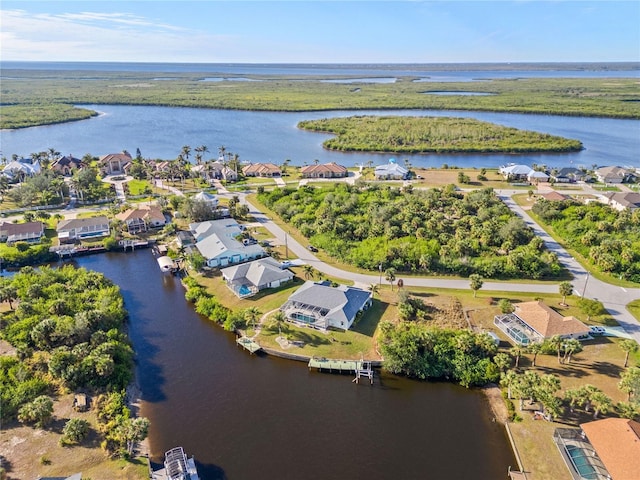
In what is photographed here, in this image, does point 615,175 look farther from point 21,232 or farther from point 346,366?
point 21,232

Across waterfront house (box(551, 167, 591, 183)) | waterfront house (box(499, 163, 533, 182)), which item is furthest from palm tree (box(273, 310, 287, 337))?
→ waterfront house (box(551, 167, 591, 183))

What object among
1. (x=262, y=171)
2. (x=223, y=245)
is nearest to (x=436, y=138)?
(x=262, y=171)

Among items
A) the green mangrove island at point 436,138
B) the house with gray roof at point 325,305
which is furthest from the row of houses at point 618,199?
the green mangrove island at point 436,138

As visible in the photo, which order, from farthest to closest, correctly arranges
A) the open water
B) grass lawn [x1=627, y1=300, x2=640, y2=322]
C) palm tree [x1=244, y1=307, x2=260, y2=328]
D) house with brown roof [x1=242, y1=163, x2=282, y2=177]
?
the open water, house with brown roof [x1=242, y1=163, x2=282, y2=177], grass lawn [x1=627, y1=300, x2=640, y2=322], palm tree [x1=244, y1=307, x2=260, y2=328]

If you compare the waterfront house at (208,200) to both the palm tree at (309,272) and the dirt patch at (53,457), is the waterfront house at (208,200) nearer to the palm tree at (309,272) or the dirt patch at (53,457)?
the palm tree at (309,272)

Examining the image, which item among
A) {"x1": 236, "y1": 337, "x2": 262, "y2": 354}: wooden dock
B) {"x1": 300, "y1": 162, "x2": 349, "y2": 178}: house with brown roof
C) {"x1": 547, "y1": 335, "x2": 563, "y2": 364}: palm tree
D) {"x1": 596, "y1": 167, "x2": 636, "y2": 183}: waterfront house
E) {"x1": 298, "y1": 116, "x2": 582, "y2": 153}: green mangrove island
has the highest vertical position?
{"x1": 298, "y1": 116, "x2": 582, "y2": 153}: green mangrove island

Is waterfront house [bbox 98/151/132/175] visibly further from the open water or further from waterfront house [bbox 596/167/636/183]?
waterfront house [bbox 596/167/636/183]
